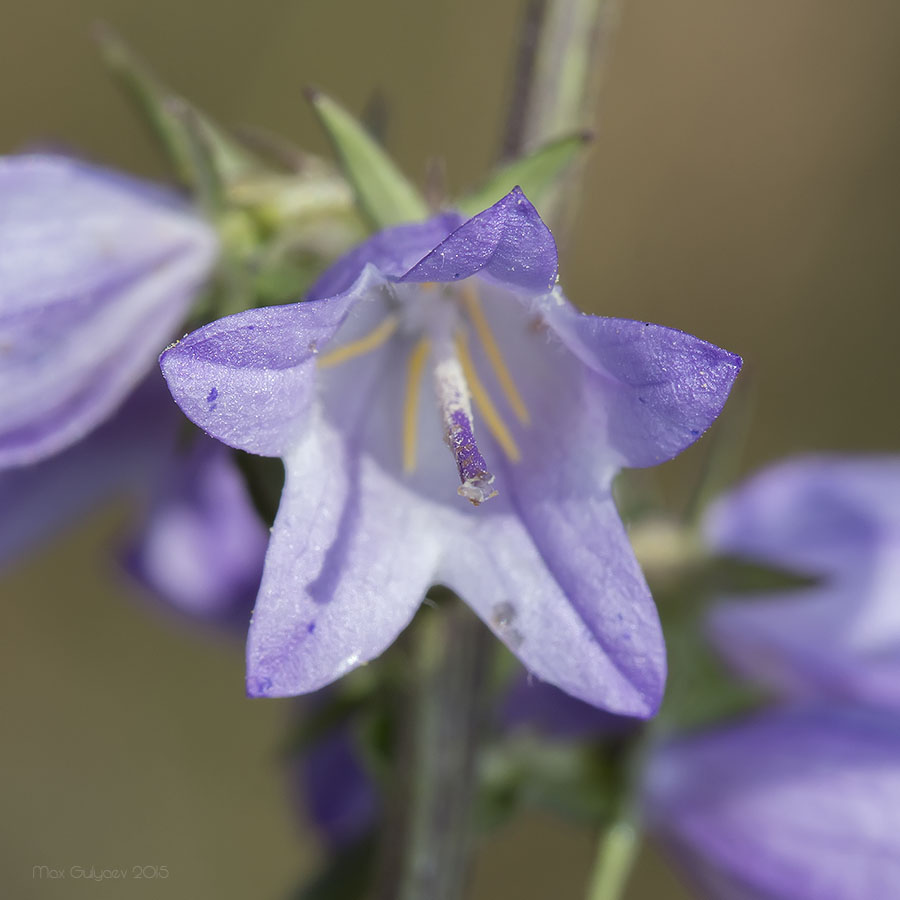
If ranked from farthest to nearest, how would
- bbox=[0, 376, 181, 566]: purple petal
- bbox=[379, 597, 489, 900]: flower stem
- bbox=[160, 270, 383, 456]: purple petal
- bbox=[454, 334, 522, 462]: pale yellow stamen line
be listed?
bbox=[0, 376, 181, 566]: purple petal, bbox=[379, 597, 489, 900]: flower stem, bbox=[454, 334, 522, 462]: pale yellow stamen line, bbox=[160, 270, 383, 456]: purple petal

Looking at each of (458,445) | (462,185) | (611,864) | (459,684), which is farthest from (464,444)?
(462,185)

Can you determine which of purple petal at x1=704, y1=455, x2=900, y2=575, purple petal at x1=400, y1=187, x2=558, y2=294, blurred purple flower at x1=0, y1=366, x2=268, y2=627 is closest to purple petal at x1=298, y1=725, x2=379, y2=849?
blurred purple flower at x1=0, y1=366, x2=268, y2=627

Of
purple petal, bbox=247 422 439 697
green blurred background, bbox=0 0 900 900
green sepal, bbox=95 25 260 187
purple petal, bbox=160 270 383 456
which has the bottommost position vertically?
green blurred background, bbox=0 0 900 900

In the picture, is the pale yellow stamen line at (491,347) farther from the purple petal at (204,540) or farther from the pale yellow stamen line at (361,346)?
the purple petal at (204,540)

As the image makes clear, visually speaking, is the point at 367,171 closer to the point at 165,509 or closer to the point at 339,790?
the point at 165,509

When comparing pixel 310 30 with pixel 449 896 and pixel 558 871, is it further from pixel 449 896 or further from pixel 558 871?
pixel 449 896

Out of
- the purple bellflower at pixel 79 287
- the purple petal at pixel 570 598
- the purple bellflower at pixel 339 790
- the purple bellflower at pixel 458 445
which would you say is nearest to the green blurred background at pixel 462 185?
the purple bellflower at pixel 339 790

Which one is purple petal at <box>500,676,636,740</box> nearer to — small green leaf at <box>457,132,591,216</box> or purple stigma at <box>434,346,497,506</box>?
purple stigma at <box>434,346,497,506</box>
